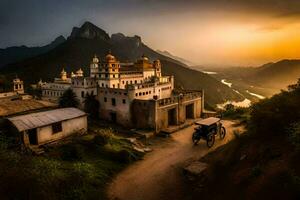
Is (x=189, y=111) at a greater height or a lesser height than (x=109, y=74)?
lesser

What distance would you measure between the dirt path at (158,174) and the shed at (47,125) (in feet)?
27.4

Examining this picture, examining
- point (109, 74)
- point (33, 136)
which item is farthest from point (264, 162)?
point (109, 74)

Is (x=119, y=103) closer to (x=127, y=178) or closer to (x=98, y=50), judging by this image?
(x=127, y=178)

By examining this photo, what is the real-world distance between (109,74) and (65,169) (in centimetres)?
2383

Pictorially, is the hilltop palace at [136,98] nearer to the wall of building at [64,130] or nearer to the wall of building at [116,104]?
the wall of building at [116,104]

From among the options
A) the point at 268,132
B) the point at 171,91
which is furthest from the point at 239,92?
the point at 268,132

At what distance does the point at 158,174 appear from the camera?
15680 mm

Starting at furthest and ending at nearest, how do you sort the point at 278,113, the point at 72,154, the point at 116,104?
1. the point at 116,104
2. the point at 72,154
3. the point at 278,113

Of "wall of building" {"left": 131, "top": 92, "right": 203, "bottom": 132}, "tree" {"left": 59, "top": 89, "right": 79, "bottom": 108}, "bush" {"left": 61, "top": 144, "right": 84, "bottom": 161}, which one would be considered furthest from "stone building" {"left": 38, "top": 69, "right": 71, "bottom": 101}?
"bush" {"left": 61, "top": 144, "right": 84, "bottom": 161}

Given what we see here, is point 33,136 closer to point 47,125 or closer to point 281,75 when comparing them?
point 47,125

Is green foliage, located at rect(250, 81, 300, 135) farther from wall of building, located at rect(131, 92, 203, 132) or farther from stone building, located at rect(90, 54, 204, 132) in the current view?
stone building, located at rect(90, 54, 204, 132)

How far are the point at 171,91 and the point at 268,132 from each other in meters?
28.5

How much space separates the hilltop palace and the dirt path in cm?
568

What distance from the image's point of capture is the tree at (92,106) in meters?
34.2
